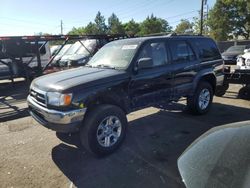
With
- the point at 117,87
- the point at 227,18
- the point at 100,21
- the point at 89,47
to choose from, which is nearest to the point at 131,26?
the point at 100,21

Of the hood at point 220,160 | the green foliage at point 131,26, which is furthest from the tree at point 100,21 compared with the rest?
the hood at point 220,160

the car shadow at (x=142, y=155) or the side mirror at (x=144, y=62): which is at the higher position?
the side mirror at (x=144, y=62)

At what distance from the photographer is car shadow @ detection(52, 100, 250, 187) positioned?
12.1 ft

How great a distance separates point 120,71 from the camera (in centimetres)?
471

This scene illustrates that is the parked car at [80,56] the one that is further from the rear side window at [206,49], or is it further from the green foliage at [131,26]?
the green foliage at [131,26]

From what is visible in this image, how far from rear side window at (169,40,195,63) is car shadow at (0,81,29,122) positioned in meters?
4.22

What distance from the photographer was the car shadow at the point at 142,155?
12.1 ft

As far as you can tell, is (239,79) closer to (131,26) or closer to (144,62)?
(144,62)

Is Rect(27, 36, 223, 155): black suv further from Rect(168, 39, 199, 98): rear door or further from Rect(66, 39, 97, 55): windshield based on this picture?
Rect(66, 39, 97, 55): windshield

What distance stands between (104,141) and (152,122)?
2078mm

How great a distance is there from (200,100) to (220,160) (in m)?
4.84

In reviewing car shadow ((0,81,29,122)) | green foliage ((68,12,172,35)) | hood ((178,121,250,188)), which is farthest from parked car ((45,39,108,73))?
green foliage ((68,12,172,35))

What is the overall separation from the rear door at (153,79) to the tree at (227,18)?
39596 mm

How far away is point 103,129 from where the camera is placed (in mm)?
4344
